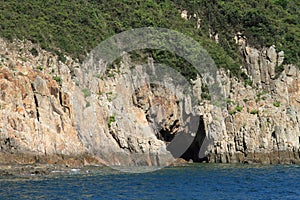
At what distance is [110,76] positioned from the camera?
210ft

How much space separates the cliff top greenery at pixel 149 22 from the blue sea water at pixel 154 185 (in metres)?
22.6

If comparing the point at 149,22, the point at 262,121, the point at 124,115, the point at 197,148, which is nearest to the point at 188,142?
the point at 197,148

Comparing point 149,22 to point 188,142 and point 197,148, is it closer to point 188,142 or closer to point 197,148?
point 188,142

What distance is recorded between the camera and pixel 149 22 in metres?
77.6

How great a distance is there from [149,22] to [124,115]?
2146 centimetres

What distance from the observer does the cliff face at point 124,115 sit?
50031 mm

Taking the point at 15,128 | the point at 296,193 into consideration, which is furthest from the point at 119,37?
the point at 296,193

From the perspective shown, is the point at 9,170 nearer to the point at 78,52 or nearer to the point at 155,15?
the point at 78,52

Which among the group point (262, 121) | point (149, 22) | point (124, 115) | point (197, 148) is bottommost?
point (197, 148)

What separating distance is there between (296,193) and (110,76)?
33.8m

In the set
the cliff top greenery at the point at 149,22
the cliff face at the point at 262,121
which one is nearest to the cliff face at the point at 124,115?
the cliff face at the point at 262,121

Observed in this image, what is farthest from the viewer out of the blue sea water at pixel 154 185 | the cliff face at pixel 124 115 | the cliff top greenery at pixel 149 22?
the cliff top greenery at pixel 149 22

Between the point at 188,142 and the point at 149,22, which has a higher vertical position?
the point at 149,22

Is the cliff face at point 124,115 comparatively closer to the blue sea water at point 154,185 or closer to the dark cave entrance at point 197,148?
the dark cave entrance at point 197,148
